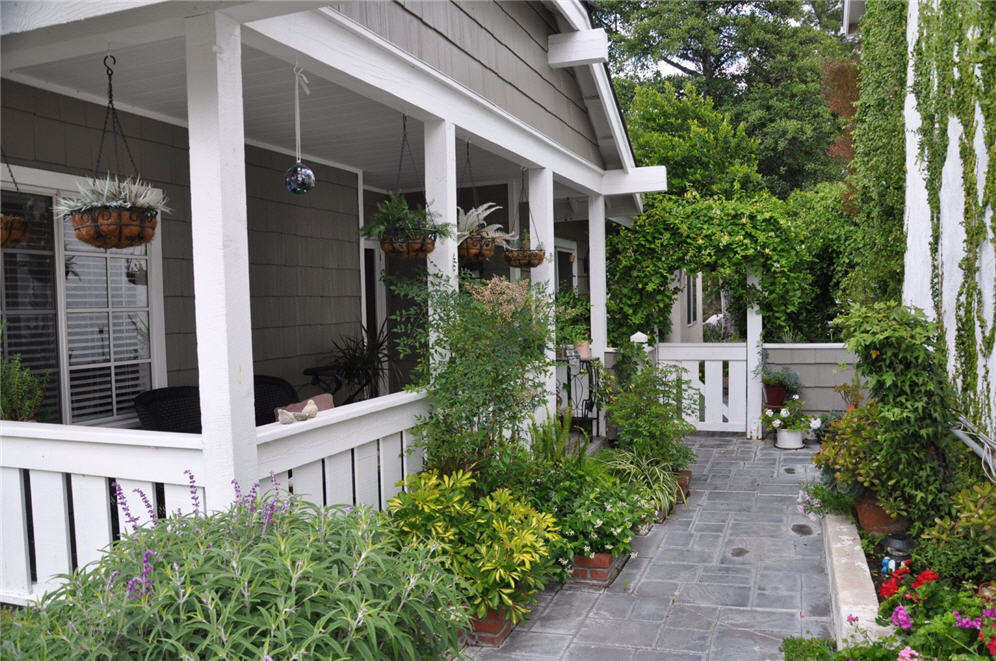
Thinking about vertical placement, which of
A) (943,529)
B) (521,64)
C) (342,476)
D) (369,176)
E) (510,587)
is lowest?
(510,587)

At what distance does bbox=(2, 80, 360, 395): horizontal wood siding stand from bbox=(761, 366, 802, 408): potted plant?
4562 millimetres

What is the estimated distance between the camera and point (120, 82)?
14.5ft

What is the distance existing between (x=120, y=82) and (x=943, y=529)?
4.90 metres

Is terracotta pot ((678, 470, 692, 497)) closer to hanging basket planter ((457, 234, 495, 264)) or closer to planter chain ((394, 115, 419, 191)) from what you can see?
hanging basket planter ((457, 234, 495, 264))

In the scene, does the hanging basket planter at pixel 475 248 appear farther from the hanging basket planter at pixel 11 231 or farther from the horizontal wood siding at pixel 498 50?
the hanging basket planter at pixel 11 231

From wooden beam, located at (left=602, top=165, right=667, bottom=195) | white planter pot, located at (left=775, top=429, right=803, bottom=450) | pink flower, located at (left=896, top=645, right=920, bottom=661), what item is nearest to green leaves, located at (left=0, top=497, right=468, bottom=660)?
pink flower, located at (left=896, top=645, right=920, bottom=661)

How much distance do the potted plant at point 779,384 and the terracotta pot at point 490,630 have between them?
226 inches

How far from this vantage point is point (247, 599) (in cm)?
211

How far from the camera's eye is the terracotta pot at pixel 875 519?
13.7ft

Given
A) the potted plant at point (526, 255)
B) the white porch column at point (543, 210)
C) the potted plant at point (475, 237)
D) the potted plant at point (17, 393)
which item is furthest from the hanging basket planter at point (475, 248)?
the potted plant at point (17, 393)

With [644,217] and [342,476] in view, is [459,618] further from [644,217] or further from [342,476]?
[644,217]

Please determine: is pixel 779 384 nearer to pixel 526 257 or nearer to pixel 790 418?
pixel 790 418

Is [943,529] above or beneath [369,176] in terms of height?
beneath

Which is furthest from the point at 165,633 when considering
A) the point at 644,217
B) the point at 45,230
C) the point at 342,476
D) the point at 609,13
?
the point at 609,13
